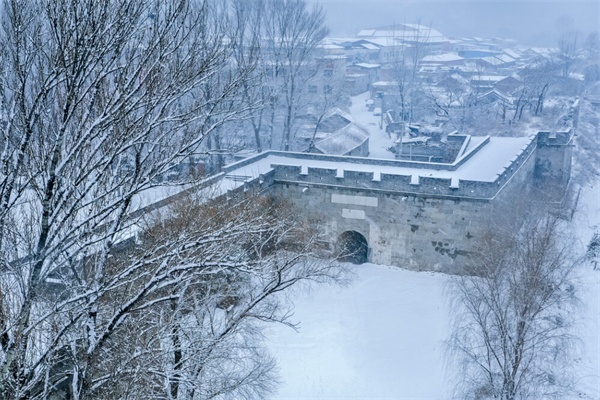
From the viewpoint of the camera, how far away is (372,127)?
34094mm

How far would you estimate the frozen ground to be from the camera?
9.22 m

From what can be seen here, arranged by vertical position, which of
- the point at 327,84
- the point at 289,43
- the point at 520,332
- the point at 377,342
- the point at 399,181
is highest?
the point at 289,43

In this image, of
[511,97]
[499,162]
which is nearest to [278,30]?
[499,162]

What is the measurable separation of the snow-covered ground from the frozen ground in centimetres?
1470

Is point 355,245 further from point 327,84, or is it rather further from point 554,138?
point 327,84

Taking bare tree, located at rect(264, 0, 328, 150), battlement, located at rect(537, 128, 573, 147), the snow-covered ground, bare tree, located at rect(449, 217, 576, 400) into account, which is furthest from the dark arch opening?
the snow-covered ground

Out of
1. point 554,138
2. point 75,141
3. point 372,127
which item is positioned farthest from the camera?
point 372,127

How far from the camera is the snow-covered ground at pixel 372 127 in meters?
28.1

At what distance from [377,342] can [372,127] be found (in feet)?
81.1

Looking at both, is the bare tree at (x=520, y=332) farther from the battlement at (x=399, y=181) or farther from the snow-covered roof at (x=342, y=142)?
the snow-covered roof at (x=342, y=142)

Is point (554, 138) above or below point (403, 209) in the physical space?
above

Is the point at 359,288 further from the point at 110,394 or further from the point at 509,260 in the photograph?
the point at 110,394

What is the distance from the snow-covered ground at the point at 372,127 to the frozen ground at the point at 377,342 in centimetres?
1470

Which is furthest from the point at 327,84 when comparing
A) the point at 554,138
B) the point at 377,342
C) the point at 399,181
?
the point at 377,342
